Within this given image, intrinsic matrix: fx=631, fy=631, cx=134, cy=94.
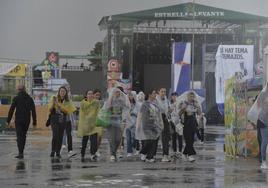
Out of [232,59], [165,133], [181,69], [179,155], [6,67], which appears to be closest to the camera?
[165,133]

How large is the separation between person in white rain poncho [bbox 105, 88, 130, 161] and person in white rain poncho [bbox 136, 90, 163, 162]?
0.47 m

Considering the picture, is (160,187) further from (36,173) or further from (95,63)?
(95,63)

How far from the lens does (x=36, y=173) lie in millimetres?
11883

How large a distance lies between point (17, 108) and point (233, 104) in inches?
218

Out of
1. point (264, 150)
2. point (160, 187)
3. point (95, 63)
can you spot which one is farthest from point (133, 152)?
point (95, 63)

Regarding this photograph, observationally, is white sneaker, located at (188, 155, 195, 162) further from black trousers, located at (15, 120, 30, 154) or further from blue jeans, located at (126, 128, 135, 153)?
black trousers, located at (15, 120, 30, 154)

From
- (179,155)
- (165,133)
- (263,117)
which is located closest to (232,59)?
(179,155)

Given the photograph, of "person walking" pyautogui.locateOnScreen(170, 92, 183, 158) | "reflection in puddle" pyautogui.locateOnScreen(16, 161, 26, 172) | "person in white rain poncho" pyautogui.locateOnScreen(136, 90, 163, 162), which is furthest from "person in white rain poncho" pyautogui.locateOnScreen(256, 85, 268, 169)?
"reflection in puddle" pyautogui.locateOnScreen(16, 161, 26, 172)

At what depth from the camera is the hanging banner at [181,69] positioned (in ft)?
133

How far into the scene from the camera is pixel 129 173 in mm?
11867

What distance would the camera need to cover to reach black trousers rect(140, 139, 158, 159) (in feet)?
48.2

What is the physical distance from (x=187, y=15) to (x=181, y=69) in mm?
13407

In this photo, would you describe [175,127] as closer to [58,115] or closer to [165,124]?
[165,124]

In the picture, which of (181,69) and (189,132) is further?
(181,69)
